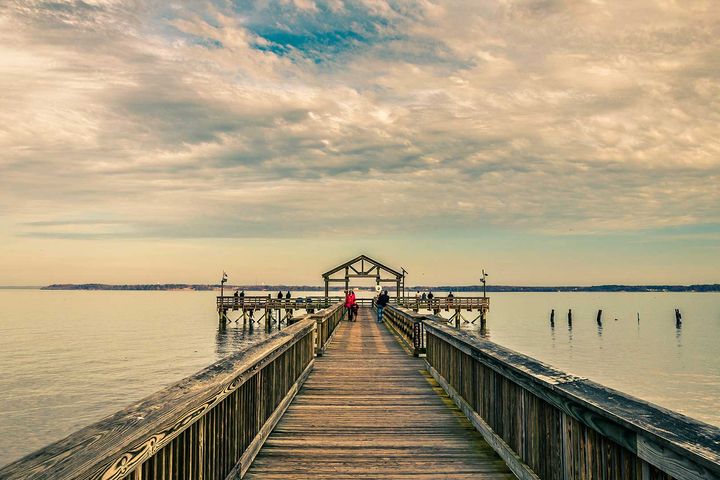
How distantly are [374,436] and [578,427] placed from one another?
127 inches

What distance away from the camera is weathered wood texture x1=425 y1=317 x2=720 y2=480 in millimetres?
2535

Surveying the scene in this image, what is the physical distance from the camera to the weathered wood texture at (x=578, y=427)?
2535 mm

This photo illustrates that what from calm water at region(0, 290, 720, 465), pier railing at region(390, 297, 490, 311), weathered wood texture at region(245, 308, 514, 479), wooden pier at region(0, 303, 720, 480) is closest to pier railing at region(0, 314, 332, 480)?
wooden pier at region(0, 303, 720, 480)

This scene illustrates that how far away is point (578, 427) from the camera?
12.4ft

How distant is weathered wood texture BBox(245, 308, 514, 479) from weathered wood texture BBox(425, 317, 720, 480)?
18.6 inches

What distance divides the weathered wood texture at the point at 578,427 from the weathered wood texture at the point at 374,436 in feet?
1.55

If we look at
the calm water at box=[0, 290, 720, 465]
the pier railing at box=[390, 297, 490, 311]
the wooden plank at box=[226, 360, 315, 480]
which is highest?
the wooden plank at box=[226, 360, 315, 480]

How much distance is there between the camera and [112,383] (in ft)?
96.5

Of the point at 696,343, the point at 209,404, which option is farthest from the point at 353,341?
the point at 696,343

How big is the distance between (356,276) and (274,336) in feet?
128

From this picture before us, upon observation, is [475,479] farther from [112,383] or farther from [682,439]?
[112,383]

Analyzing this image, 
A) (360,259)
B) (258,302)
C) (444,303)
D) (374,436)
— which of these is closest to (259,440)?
(374,436)

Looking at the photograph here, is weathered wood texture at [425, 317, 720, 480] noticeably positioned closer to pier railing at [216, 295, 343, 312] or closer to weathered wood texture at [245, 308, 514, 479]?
weathered wood texture at [245, 308, 514, 479]

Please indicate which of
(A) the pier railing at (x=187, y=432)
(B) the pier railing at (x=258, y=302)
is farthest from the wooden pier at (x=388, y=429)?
(B) the pier railing at (x=258, y=302)
